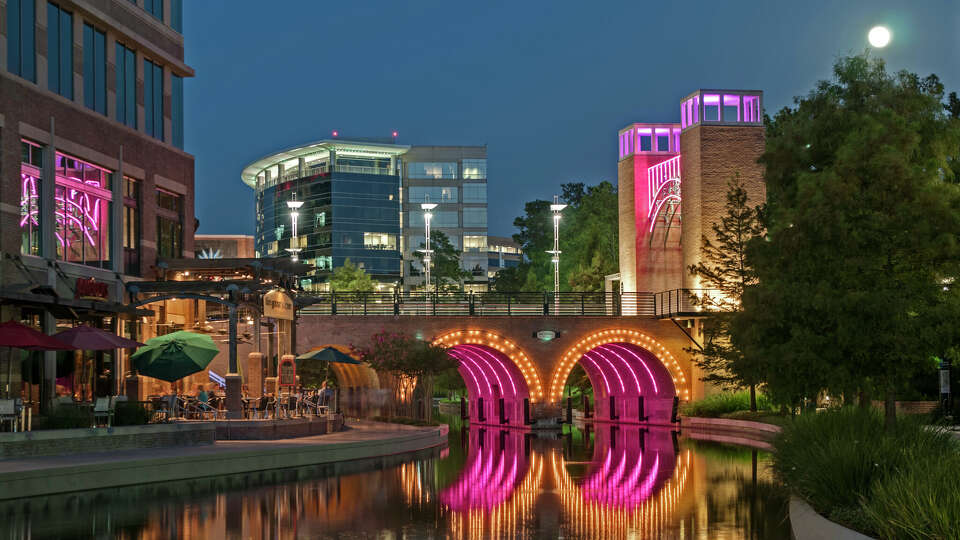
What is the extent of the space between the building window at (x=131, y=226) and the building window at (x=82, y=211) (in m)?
0.95

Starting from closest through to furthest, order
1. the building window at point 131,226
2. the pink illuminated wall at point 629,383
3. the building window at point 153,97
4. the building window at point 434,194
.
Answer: the building window at point 131,226, the building window at point 153,97, the pink illuminated wall at point 629,383, the building window at point 434,194

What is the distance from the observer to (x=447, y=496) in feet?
62.0

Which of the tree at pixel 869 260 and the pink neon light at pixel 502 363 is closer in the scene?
the tree at pixel 869 260

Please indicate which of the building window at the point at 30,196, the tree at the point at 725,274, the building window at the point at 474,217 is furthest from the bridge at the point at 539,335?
the building window at the point at 474,217

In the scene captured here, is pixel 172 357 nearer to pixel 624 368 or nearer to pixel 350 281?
pixel 624 368

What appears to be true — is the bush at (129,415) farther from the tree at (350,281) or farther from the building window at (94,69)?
the tree at (350,281)

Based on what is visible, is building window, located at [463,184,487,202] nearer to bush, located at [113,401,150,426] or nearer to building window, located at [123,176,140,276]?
building window, located at [123,176,140,276]

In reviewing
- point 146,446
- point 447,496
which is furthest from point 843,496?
point 146,446

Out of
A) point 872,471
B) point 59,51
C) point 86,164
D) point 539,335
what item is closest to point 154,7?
point 59,51

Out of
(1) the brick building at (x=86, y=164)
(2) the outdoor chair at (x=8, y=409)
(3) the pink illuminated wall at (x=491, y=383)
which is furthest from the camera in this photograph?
(3) the pink illuminated wall at (x=491, y=383)

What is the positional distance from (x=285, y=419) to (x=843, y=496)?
17.7 metres

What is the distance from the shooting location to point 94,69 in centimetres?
3303

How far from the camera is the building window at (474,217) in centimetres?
13475

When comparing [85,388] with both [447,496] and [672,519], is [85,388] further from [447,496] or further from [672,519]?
[672,519]
